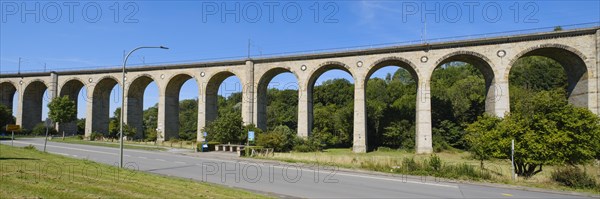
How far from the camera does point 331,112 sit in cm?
6538

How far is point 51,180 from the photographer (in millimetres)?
10203

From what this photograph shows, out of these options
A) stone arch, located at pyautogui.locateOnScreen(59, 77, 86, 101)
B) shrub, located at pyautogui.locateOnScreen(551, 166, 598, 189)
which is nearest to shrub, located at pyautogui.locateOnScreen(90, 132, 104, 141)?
stone arch, located at pyautogui.locateOnScreen(59, 77, 86, 101)

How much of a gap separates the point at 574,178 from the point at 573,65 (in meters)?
22.6

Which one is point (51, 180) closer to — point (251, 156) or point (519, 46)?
point (251, 156)

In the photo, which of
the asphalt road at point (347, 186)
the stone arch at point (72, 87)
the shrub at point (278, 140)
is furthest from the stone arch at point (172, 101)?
the asphalt road at point (347, 186)

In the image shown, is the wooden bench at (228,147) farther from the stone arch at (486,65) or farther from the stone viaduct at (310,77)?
the stone arch at (486,65)

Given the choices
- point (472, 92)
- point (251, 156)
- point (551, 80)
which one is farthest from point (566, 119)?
point (551, 80)

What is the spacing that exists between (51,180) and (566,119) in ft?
71.6

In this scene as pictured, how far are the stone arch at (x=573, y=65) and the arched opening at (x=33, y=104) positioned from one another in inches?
2667

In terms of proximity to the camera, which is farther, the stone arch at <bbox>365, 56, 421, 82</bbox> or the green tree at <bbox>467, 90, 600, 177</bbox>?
the stone arch at <bbox>365, 56, 421, 82</bbox>

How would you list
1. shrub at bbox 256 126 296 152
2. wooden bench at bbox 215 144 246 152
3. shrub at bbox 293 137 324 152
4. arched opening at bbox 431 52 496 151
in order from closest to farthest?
wooden bench at bbox 215 144 246 152 → shrub at bbox 256 126 296 152 → arched opening at bbox 431 52 496 151 → shrub at bbox 293 137 324 152

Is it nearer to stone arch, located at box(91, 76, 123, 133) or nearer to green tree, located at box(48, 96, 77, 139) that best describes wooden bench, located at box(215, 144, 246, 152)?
stone arch, located at box(91, 76, 123, 133)

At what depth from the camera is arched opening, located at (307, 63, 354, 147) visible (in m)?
43.7

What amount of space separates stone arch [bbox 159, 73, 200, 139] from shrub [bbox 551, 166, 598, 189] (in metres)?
43.0
